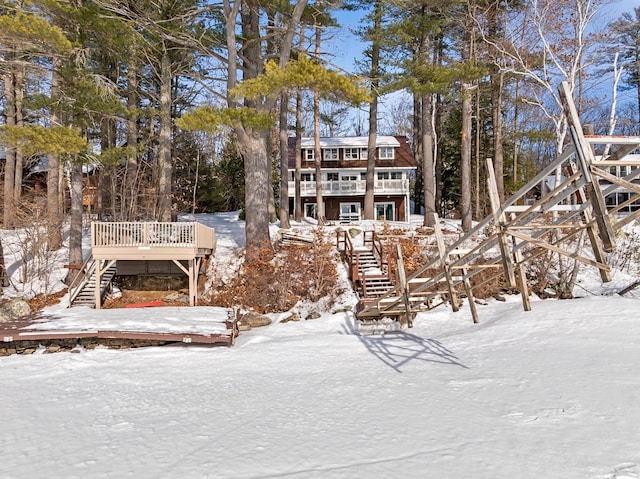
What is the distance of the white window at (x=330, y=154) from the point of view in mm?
30031

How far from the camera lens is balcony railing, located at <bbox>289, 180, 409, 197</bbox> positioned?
93.0ft

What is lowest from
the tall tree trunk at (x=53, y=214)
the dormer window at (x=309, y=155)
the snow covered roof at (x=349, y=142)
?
the tall tree trunk at (x=53, y=214)

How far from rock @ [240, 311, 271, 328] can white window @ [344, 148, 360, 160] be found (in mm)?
20254

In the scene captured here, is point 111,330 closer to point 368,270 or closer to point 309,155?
point 368,270

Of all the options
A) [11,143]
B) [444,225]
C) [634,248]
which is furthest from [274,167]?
[634,248]

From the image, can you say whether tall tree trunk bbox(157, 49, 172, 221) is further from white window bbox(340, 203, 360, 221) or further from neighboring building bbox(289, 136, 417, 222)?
white window bbox(340, 203, 360, 221)

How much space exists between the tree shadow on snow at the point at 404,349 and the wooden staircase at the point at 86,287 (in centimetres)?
912

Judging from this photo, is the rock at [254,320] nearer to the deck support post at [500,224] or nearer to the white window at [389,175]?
the deck support post at [500,224]

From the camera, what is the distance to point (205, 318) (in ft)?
34.1

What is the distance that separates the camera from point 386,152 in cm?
2959

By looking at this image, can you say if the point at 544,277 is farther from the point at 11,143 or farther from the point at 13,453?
the point at 11,143

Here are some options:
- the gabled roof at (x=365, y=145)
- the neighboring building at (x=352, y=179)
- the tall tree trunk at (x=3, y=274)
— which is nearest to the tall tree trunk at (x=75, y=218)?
the tall tree trunk at (x=3, y=274)

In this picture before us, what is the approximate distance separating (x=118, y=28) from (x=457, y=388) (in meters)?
13.7

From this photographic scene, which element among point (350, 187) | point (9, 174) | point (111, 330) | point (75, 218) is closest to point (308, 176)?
point (350, 187)
